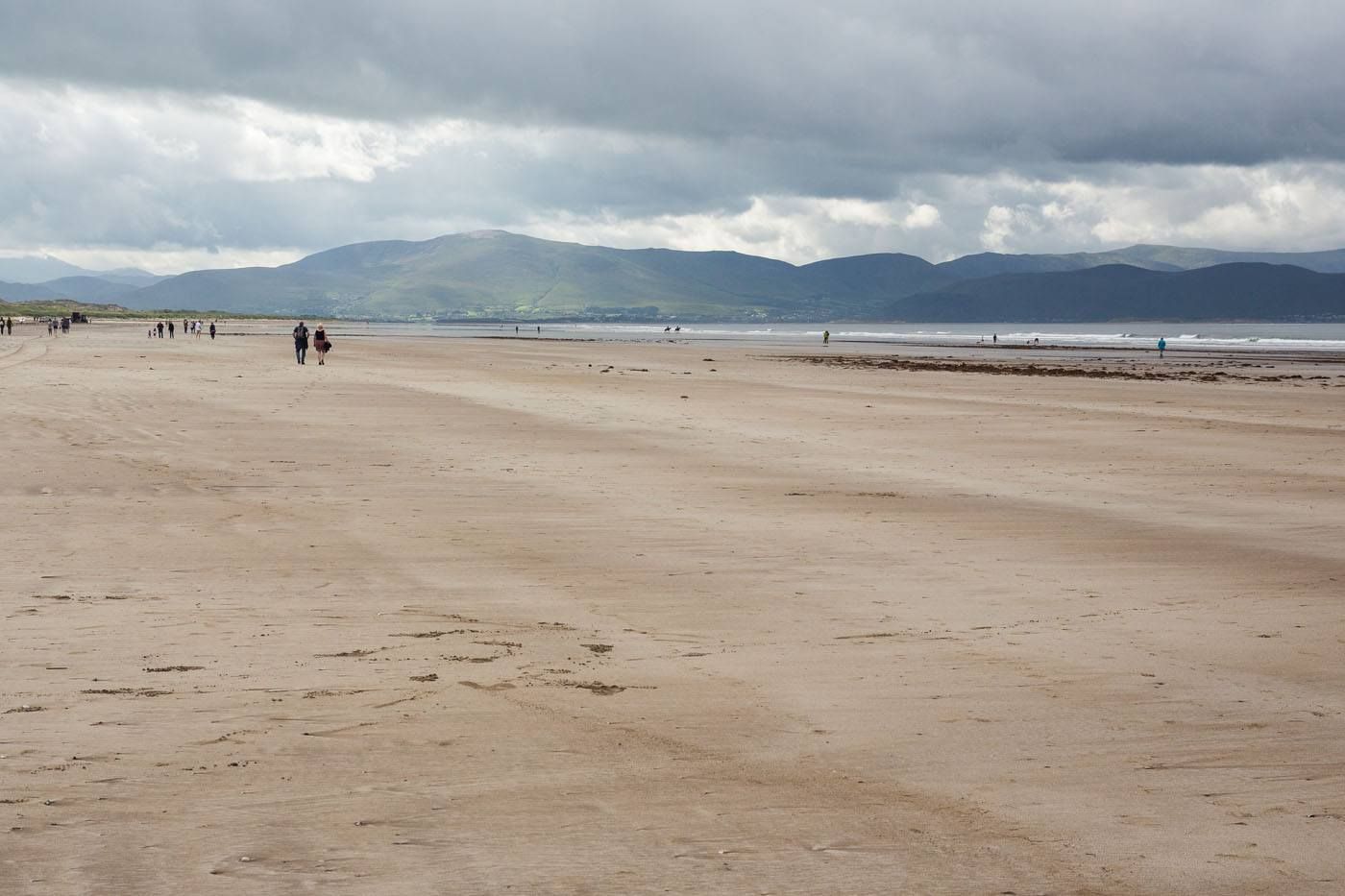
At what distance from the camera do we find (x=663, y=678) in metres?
7.02

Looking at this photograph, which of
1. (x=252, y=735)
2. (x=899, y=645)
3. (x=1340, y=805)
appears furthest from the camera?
(x=899, y=645)

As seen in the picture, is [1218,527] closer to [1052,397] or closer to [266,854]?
[266,854]

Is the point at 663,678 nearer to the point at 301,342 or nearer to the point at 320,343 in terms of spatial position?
the point at 301,342

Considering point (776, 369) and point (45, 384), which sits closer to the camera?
point (45, 384)

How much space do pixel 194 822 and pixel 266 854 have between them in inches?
18.1

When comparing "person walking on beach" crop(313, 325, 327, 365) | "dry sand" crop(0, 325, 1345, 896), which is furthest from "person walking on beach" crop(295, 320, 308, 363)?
"dry sand" crop(0, 325, 1345, 896)

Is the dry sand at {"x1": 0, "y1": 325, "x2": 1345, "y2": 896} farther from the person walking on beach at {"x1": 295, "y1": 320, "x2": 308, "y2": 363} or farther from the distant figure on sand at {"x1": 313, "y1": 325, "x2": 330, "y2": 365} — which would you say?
the distant figure on sand at {"x1": 313, "y1": 325, "x2": 330, "y2": 365}

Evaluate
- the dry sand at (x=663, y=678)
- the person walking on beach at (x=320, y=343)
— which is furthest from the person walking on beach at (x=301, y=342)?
the dry sand at (x=663, y=678)

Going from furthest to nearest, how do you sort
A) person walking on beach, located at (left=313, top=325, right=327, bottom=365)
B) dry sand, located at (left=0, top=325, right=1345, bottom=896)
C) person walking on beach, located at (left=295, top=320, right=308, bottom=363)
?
person walking on beach, located at (left=313, top=325, right=327, bottom=365), person walking on beach, located at (left=295, top=320, right=308, bottom=363), dry sand, located at (left=0, top=325, right=1345, bottom=896)

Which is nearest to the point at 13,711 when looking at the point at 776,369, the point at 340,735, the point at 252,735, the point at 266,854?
the point at 252,735

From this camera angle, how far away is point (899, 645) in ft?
25.6

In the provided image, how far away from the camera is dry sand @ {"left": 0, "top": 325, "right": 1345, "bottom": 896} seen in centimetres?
466

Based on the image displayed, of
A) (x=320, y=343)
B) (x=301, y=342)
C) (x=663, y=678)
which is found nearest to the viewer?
(x=663, y=678)

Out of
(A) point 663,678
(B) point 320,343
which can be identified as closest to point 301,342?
(B) point 320,343
